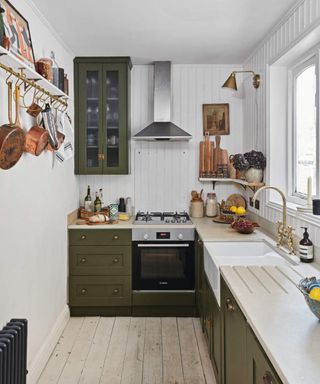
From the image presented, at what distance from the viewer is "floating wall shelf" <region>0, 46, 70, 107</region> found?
6.01 ft

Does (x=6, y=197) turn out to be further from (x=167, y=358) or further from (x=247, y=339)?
(x=167, y=358)

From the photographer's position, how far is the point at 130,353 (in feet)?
9.80

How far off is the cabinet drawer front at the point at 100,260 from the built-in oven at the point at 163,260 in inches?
3.8

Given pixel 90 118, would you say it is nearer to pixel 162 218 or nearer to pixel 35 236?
pixel 162 218

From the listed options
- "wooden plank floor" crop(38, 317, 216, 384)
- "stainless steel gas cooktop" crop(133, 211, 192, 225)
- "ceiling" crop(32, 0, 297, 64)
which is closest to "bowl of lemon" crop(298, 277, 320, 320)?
"wooden plank floor" crop(38, 317, 216, 384)

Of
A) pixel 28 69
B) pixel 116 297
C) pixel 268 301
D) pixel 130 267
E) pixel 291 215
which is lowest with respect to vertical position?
pixel 116 297

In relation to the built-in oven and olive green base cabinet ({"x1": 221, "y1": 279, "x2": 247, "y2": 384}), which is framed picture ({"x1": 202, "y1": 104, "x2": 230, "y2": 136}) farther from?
olive green base cabinet ({"x1": 221, "y1": 279, "x2": 247, "y2": 384})

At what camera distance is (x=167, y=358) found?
2.91 m

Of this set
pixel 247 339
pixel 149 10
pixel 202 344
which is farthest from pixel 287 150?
pixel 247 339

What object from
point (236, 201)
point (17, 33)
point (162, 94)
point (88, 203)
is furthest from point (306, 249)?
point (88, 203)

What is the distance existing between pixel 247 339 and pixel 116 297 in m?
2.28

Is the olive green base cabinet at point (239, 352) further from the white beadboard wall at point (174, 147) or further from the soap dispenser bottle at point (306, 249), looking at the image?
the white beadboard wall at point (174, 147)

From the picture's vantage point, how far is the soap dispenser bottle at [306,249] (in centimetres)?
233

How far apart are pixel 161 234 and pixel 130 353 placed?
3.62 feet
